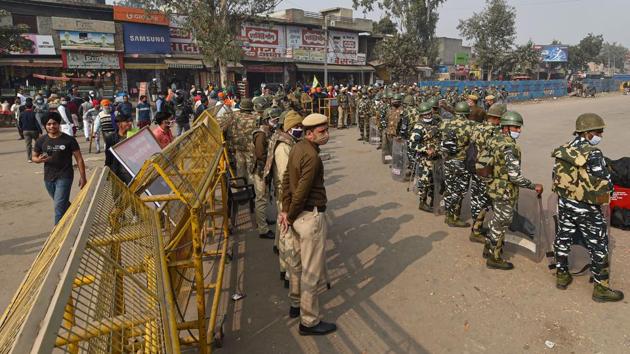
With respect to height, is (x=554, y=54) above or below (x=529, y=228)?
above

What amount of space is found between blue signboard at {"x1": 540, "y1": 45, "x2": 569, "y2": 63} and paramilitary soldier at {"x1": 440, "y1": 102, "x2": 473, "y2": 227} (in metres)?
60.5

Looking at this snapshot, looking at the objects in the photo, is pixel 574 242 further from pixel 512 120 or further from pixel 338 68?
pixel 338 68

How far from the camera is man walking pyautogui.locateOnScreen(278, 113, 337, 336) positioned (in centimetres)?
364

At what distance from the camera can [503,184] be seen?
481 centimetres

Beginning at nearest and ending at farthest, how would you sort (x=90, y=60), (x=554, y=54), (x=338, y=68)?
(x=90, y=60) < (x=338, y=68) < (x=554, y=54)

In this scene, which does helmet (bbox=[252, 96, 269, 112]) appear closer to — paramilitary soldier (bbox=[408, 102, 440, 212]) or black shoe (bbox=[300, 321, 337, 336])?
paramilitary soldier (bbox=[408, 102, 440, 212])

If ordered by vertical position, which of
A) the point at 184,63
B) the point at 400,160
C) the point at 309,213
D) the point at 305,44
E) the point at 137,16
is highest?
the point at 137,16

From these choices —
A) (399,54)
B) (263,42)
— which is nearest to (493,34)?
(399,54)

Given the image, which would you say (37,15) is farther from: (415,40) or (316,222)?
(415,40)

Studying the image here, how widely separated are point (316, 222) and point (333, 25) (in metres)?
35.0

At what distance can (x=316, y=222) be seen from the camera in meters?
3.71

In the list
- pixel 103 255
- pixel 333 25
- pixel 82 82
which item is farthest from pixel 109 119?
pixel 333 25

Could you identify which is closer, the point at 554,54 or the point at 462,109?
the point at 462,109

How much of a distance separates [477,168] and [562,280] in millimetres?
1487
